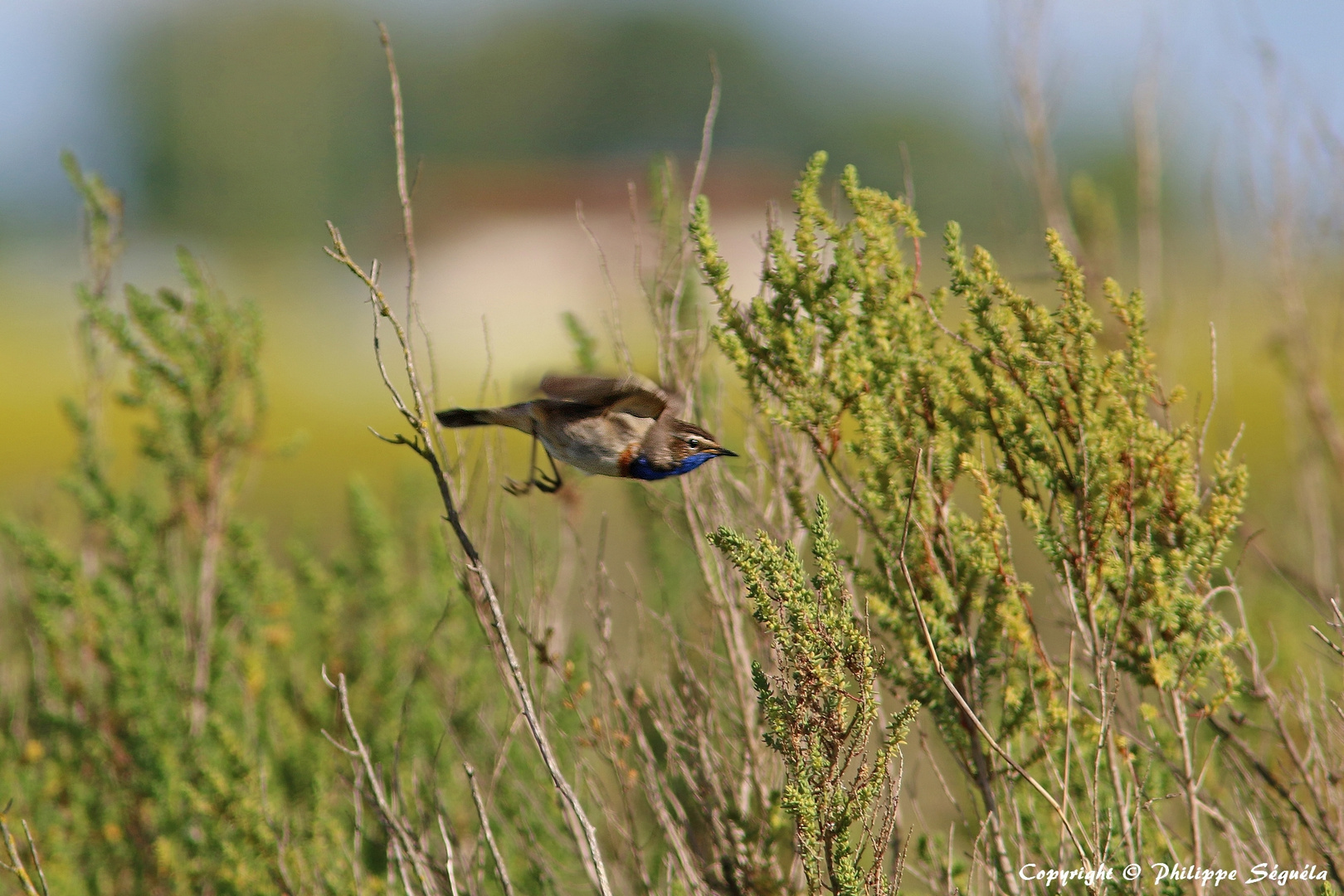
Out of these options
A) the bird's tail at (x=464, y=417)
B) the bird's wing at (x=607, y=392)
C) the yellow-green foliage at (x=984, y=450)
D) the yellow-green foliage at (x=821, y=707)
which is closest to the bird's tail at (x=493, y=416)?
the bird's tail at (x=464, y=417)

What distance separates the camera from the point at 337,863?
15.7 ft

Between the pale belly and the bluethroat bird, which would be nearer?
the bluethroat bird

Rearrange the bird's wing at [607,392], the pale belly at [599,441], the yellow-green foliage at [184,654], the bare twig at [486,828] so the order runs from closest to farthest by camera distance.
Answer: the bare twig at [486,828] → the bird's wing at [607,392] → the pale belly at [599,441] → the yellow-green foliage at [184,654]

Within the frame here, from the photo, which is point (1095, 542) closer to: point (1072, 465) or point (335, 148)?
point (1072, 465)

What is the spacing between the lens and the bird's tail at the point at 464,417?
12.7 feet

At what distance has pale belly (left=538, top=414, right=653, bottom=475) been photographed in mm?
3713

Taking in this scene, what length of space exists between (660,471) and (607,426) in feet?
0.97

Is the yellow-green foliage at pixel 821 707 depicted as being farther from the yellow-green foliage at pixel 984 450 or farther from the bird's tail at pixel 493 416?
the bird's tail at pixel 493 416

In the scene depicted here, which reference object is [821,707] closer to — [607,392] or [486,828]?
[486,828]

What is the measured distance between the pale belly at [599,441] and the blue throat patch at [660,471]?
0.05 m

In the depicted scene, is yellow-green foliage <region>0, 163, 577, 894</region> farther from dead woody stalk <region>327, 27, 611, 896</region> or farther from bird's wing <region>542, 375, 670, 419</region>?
dead woody stalk <region>327, 27, 611, 896</region>

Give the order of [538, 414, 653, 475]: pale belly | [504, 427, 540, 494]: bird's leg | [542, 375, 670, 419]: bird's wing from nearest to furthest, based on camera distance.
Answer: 1. [542, 375, 670, 419]: bird's wing
2. [538, 414, 653, 475]: pale belly
3. [504, 427, 540, 494]: bird's leg

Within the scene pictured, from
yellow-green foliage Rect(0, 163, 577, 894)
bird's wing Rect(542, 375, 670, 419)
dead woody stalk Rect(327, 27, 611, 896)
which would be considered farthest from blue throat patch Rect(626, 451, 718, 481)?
yellow-green foliage Rect(0, 163, 577, 894)

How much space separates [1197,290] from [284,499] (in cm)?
1804
